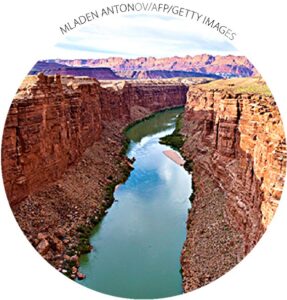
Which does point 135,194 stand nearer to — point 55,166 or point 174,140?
point 55,166

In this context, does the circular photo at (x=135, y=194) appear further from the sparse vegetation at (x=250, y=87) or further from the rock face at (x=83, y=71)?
the rock face at (x=83, y=71)

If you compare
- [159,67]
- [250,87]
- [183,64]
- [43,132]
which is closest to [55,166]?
[43,132]

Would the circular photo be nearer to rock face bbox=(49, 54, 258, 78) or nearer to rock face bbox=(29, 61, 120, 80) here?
rock face bbox=(29, 61, 120, 80)

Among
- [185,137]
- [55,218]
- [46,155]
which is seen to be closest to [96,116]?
[185,137]

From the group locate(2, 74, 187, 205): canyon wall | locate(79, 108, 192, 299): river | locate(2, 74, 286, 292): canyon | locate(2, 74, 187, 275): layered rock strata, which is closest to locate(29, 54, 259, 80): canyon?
locate(2, 74, 187, 205): canyon wall

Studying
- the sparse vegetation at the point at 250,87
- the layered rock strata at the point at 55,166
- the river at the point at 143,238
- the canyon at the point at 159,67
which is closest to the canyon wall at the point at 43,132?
the layered rock strata at the point at 55,166

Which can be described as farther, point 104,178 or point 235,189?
point 104,178

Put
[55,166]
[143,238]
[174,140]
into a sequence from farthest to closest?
[174,140] → [55,166] → [143,238]
